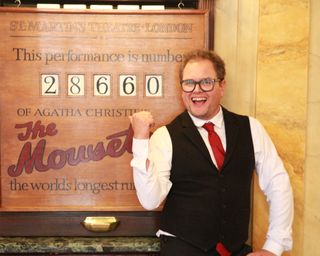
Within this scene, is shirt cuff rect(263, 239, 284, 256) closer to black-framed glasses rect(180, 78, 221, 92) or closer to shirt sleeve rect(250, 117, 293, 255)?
shirt sleeve rect(250, 117, 293, 255)

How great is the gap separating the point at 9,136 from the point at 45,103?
0.22 m

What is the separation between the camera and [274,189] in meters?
1.64

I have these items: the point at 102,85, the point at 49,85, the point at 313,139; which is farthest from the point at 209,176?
the point at 49,85

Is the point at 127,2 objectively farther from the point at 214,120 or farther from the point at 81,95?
the point at 214,120

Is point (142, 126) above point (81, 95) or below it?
below

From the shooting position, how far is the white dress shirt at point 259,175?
58.5 inches

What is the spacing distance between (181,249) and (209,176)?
1.02ft

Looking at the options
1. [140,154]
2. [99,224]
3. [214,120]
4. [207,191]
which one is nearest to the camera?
[140,154]

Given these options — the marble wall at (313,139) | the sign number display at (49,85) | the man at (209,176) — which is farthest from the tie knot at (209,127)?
the sign number display at (49,85)

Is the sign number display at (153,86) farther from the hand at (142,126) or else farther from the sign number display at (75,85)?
the hand at (142,126)

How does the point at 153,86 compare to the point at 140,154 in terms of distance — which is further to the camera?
the point at 153,86

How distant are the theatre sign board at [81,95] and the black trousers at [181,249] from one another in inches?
11.5

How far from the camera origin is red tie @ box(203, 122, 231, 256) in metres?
1.58

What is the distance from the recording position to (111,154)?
189 cm
